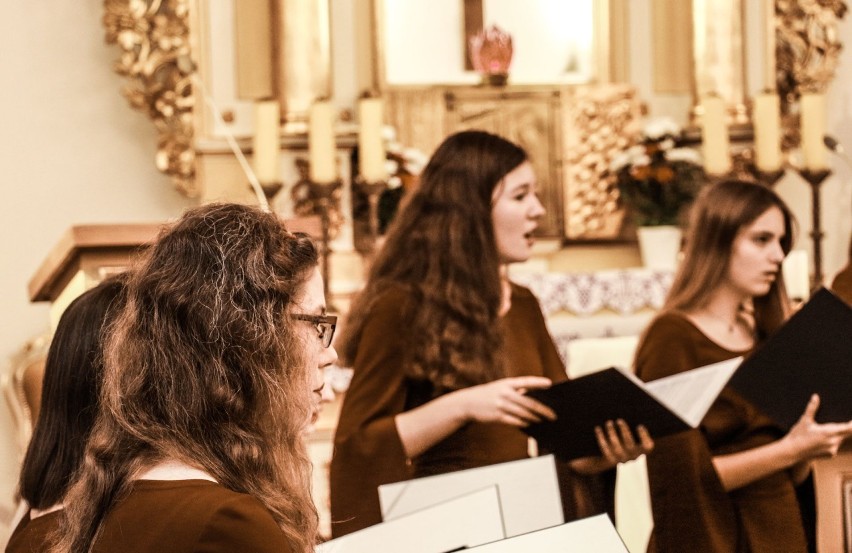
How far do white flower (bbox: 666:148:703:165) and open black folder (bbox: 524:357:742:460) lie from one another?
133 inches

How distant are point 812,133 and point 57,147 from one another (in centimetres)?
362

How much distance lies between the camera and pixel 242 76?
573 cm

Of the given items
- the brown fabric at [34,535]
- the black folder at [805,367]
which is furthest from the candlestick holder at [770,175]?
the brown fabric at [34,535]

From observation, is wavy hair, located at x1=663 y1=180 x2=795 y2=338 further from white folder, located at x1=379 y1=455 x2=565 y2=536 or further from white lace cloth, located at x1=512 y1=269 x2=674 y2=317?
white lace cloth, located at x1=512 y1=269 x2=674 y2=317

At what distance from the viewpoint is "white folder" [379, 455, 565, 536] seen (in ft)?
7.79

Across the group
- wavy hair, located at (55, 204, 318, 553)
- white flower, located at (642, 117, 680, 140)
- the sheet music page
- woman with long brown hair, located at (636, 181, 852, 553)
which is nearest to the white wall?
Result: white flower, located at (642, 117, 680, 140)

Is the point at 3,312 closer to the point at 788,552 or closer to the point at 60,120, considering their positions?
the point at 60,120

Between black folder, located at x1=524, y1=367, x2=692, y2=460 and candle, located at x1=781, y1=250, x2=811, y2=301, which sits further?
candle, located at x1=781, y1=250, x2=811, y2=301

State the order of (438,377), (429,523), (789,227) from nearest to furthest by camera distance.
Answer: (429,523), (438,377), (789,227)

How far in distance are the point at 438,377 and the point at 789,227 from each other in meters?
1.20

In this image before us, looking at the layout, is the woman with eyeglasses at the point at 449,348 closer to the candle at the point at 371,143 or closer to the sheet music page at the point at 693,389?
the sheet music page at the point at 693,389

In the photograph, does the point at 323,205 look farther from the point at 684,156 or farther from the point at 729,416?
the point at 729,416

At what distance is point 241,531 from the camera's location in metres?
1.28

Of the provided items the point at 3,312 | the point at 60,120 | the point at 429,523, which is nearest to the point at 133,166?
the point at 60,120
